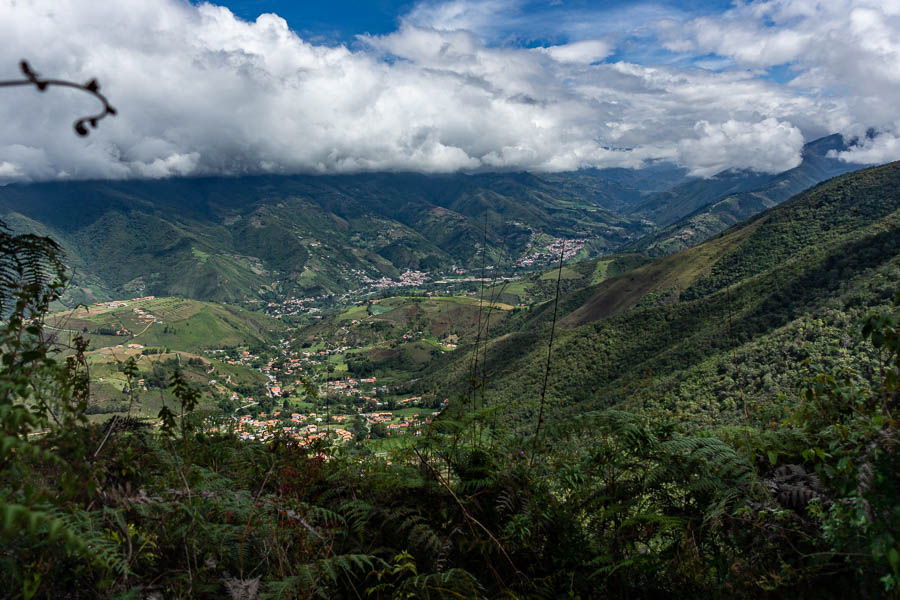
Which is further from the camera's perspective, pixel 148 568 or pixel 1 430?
pixel 148 568

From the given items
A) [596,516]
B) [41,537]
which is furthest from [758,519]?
[41,537]

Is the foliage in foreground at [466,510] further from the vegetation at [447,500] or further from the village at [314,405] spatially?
the village at [314,405]

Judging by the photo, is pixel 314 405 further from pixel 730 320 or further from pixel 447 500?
pixel 730 320

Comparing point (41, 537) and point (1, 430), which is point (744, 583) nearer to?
point (1, 430)

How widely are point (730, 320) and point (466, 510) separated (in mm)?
4885

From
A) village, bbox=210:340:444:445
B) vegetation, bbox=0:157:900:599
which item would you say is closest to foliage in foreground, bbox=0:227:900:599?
vegetation, bbox=0:157:900:599

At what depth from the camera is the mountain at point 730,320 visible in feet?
69.1

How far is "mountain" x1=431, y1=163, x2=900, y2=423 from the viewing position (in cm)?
2106

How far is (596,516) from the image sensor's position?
4012 millimetres

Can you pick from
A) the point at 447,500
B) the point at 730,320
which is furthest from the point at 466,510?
the point at 730,320

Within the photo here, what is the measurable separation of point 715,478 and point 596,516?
119 centimetres

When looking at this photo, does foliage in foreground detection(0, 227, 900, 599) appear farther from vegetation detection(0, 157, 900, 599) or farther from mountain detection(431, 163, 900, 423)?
mountain detection(431, 163, 900, 423)

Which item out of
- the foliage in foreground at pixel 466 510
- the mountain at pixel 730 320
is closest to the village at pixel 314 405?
the foliage in foreground at pixel 466 510

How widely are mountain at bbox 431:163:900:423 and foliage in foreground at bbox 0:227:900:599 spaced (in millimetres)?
845
